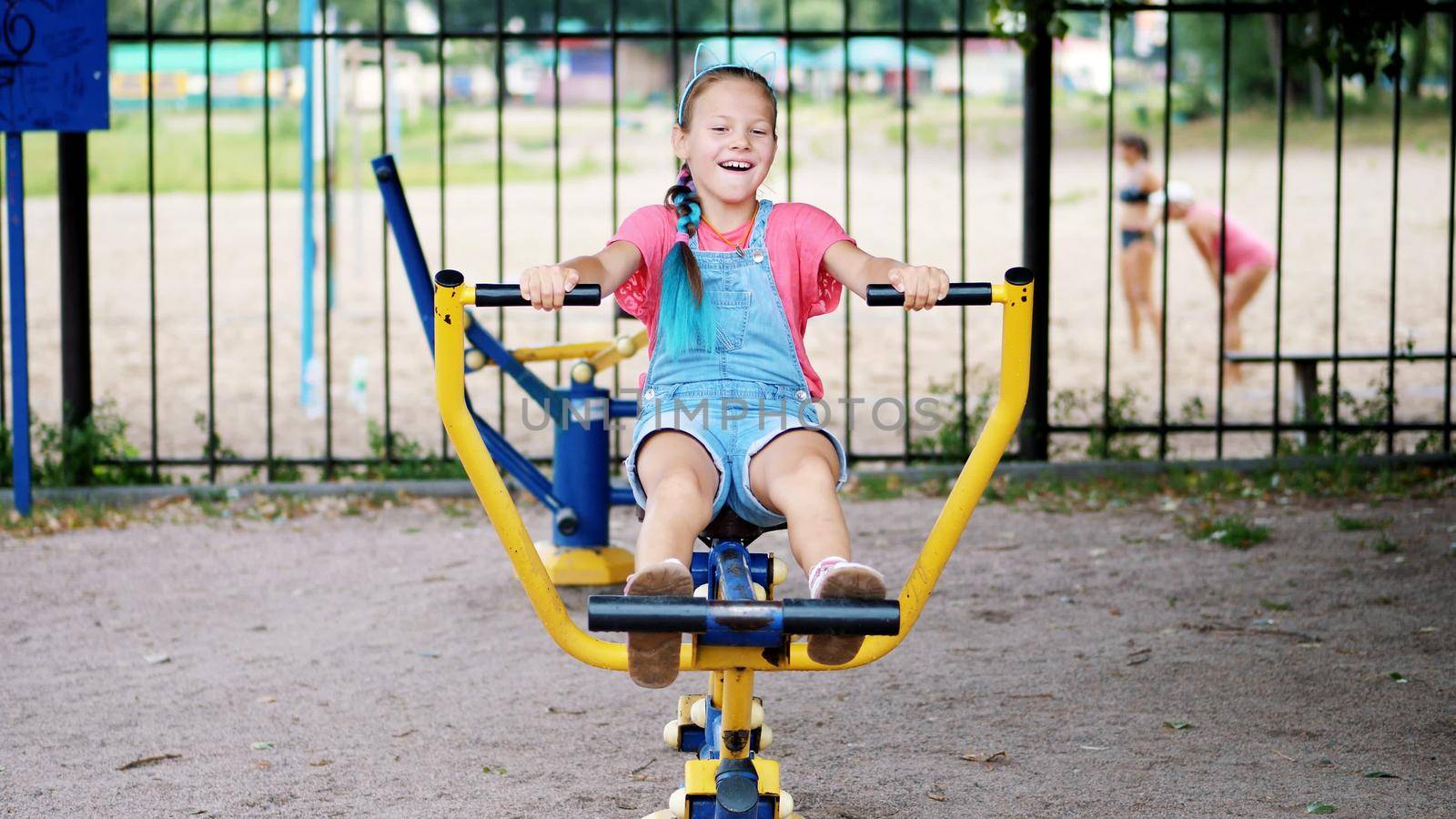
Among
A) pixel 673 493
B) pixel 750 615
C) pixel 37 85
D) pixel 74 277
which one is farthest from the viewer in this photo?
pixel 74 277

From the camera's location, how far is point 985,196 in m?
19.8

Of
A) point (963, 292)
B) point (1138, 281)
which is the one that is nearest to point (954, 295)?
point (963, 292)

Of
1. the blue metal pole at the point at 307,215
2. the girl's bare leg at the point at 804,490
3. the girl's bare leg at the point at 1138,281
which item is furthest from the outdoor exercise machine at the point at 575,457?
the girl's bare leg at the point at 1138,281

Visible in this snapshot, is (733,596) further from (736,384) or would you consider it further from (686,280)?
(686,280)

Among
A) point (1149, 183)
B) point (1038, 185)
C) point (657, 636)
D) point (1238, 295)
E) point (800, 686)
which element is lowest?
point (800, 686)

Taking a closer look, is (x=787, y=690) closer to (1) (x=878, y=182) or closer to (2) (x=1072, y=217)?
(2) (x=1072, y=217)

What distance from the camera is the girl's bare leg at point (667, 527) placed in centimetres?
257

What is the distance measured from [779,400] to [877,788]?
3.29 ft

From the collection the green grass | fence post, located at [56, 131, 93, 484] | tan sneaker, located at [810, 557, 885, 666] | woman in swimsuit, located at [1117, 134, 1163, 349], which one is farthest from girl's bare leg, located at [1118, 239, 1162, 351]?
tan sneaker, located at [810, 557, 885, 666]

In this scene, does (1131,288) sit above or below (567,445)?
above

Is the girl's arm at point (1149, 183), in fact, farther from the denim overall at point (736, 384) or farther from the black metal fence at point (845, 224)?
the denim overall at point (736, 384)

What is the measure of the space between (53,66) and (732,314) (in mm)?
4053

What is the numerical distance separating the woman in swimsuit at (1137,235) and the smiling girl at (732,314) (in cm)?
750

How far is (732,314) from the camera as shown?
2.98m
